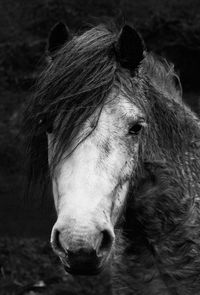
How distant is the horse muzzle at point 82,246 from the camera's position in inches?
105

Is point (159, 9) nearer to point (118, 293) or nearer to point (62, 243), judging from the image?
→ point (118, 293)

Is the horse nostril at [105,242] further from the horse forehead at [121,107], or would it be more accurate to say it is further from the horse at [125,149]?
the horse forehead at [121,107]

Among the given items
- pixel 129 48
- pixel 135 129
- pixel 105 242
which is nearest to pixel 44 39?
pixel 129 48

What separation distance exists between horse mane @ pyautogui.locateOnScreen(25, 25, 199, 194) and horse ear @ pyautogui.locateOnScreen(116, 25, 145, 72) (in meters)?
0.04

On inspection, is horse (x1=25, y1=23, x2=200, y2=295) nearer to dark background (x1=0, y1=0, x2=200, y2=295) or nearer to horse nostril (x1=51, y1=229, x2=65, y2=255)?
horse nostril (x1=51, y1=229, x2=65, y2=255)

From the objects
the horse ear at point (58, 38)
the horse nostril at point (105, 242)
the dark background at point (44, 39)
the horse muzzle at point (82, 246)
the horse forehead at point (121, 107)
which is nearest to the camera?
the horse muzzle at point (82, 246)

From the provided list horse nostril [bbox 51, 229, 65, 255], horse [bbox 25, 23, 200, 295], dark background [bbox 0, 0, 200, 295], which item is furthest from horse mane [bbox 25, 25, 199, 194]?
dark background [bbox 0, 0, 200, 295]

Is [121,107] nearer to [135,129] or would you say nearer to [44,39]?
[135,129]

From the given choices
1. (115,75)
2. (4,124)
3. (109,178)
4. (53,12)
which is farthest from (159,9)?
(109,178)

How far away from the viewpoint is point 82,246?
8.78 ft

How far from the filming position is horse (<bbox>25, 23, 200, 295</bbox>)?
3.07 metres

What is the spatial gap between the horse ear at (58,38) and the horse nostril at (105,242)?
1217 mm

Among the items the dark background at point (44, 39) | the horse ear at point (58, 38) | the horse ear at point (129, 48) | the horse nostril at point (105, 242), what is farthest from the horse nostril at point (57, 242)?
the dark background at point (44, 39)

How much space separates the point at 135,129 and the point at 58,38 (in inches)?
29.1
